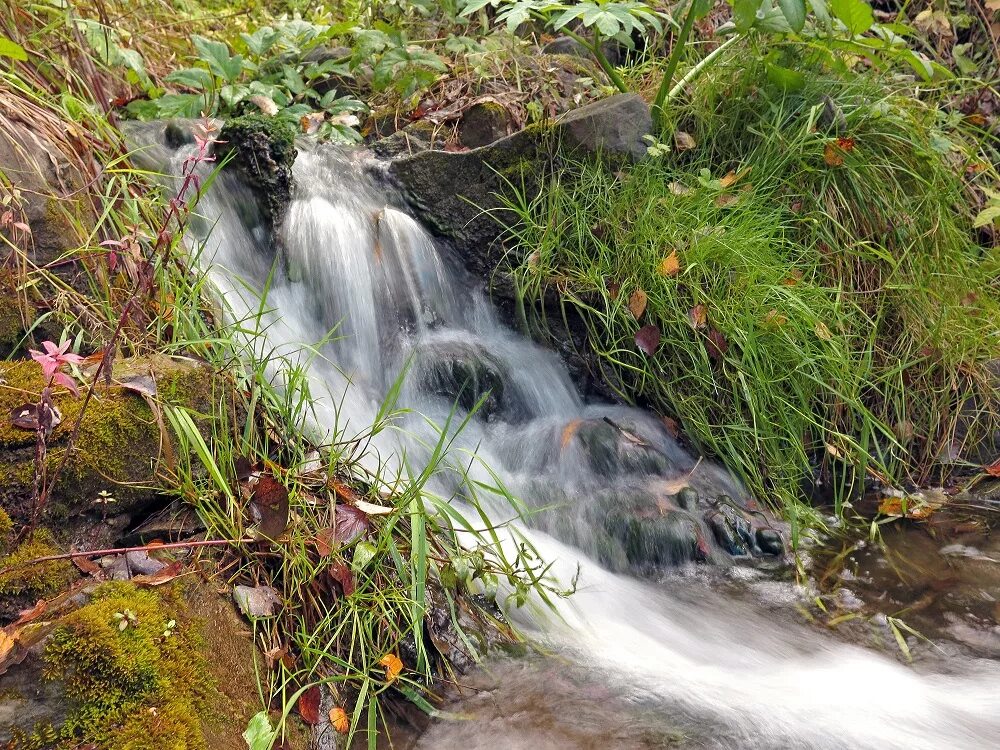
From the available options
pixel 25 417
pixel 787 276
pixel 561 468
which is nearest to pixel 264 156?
pixel 561 468

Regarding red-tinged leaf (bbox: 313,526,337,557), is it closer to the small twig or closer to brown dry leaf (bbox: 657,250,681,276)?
the small twig

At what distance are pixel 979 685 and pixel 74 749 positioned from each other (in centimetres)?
223

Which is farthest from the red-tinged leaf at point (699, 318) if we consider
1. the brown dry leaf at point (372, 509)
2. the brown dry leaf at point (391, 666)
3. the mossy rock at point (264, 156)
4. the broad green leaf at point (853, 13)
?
the brown dry leaf at point (391, 666)

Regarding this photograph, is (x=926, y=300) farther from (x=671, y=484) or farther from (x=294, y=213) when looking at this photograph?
(x=294, y=213)

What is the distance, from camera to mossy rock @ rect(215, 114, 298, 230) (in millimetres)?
3351

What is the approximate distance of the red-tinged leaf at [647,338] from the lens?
3293 millimetres

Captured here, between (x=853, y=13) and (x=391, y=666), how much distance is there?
10.8ft

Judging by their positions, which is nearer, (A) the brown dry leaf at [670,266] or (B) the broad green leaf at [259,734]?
(B) the broad green leaf at [259,734]

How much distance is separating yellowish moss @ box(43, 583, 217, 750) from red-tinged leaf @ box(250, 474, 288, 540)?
1.39 ft

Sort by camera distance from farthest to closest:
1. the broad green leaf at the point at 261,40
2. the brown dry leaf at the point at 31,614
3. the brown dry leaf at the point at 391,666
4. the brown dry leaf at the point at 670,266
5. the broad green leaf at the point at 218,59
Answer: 1. the broad green leaf at the point at 261,40
2. the broad green leaf at the point at 218,59
3. the brown dry leaf at the point at 670,266
4. the brown dry leaf at the point at 391,666
5. the brown dry leaf at the point at 31,614

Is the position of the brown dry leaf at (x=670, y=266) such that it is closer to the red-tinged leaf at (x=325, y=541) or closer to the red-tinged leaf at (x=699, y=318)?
the red-tinged leaf at (x=699, y=318)

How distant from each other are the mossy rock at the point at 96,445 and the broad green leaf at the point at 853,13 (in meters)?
3.15

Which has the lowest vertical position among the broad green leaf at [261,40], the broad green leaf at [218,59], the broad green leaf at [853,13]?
the broad green leaf at [853,13]

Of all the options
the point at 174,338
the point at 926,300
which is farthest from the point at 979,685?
the point at 174,338
